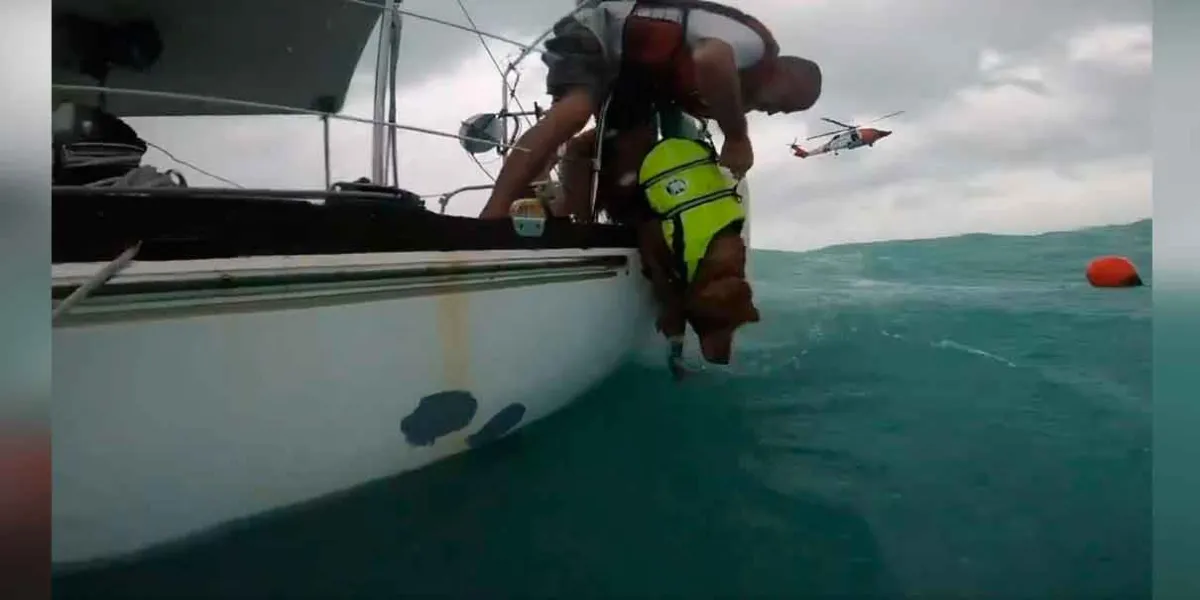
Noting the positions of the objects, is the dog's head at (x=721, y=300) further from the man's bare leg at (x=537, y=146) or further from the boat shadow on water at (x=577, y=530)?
the man's bare leg at (x=537, y=146)

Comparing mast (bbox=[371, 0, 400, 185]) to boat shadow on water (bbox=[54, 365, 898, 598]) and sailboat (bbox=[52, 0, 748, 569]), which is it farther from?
boat shadow on water (bbox=[54, 365, 898, 598])

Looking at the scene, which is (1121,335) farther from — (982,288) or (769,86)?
(769,86)

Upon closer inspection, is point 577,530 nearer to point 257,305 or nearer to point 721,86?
point 257,305

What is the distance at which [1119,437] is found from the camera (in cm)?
108

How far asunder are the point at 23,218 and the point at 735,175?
2.95ft

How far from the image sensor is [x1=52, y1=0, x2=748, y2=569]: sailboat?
2.48ft

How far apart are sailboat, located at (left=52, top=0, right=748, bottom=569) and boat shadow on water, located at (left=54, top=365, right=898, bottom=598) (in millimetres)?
47

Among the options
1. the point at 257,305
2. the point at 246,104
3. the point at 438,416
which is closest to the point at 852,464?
the point at 438,416

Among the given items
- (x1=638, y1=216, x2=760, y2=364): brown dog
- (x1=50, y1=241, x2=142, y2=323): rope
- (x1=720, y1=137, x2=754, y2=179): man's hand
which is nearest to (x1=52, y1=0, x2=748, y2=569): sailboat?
(x1=50, y1=241, x2=142, y2=323): rope

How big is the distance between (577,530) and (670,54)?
737 mm

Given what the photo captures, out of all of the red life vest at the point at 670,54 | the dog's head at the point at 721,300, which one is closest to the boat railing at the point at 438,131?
the red life vest at the point at 670,54

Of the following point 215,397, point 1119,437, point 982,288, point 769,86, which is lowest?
point 1119,437

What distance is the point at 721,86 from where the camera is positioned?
1178mm

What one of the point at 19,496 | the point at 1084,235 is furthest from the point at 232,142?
the point at 1084,235
